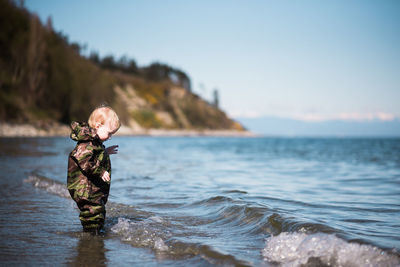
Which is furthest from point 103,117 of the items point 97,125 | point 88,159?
point 88,159

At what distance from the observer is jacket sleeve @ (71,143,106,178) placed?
11.3 ft

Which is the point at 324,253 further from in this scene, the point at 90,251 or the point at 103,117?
the point at 103,117

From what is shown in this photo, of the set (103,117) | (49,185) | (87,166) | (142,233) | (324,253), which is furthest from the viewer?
(49,185)

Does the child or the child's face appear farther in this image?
the child's face

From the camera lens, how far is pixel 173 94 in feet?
310

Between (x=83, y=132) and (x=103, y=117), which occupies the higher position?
(x=103, y=117)

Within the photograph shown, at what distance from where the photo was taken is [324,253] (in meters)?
2.98

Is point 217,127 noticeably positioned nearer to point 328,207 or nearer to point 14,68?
point 14,68

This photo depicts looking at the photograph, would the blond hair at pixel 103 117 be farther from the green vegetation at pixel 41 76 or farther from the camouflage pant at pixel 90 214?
the green vegetation at pixel 41 76

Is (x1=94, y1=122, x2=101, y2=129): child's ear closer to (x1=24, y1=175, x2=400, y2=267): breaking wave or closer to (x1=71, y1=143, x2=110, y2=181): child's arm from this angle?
(x1=71, y1=143, x2=110, y2=181): child's arm

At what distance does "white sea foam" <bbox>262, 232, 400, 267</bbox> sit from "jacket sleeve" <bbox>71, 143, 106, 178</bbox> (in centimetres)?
187

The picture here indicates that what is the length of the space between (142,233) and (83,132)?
130 centimetres

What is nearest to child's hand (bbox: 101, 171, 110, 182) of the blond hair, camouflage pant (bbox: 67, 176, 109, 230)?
camouflage pant (bbox: 67, 176, 109, 230)

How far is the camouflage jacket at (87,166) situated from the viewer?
3.45 m
